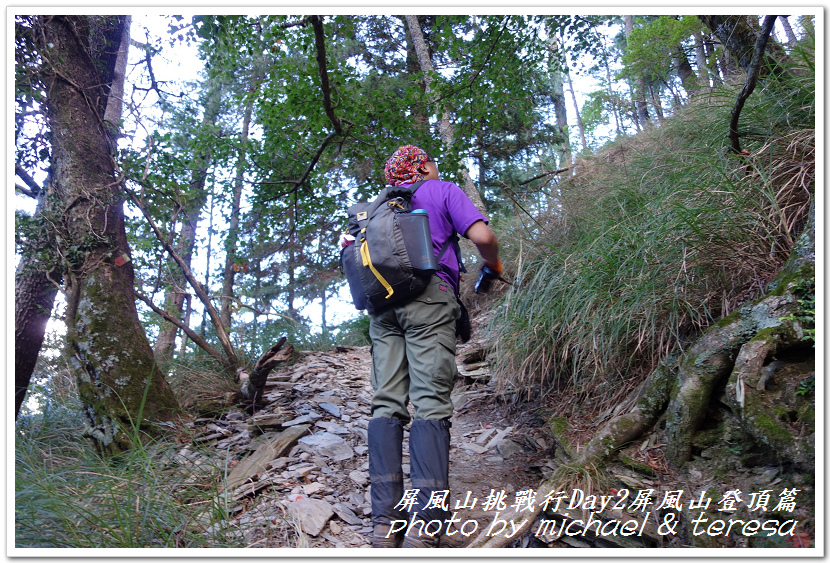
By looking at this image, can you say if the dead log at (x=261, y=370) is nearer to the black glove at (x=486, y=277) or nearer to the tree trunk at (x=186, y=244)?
the tree trunk at (x=186, y=244)

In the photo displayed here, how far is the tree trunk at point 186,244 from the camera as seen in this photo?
19.2ft

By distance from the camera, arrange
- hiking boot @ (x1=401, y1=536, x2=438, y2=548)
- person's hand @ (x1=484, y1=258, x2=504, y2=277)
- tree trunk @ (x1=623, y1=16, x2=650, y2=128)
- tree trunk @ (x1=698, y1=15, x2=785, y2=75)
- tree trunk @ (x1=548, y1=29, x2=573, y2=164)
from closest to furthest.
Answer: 1. hiking boot @ (x1=401, y1=536, x2=438, y2=548)
2. person's hand @ (x1=484, y1=258, x2=504, y2=277)
3. tree trunk @ (x1=698, y1=15, x2=785, y2=75)
4. tree trunk @ (x1=548, y1=29, x2=573, y2=164)
5. tree trunk @ (x1=623, y1=16, x2=650, y2=128)

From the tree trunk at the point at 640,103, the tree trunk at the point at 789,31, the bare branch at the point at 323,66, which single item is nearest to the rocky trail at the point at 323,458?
the bare branch at the point at 323,66

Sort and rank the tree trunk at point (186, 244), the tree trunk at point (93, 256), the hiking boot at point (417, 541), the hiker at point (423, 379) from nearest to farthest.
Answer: the hiking boot at point (417, 541) → the hiker at point (423, 379) → the tree trunk at point (93, 256) → the tree trunk at point (186, 244)

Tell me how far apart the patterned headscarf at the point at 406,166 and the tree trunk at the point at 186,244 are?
326cm

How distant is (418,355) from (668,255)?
78.4 inches

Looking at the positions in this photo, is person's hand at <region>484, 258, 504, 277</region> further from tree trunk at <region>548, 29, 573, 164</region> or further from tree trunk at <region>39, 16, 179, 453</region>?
tree trunk at <region>548, 29, 573, 164</region>

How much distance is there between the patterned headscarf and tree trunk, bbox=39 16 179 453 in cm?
239

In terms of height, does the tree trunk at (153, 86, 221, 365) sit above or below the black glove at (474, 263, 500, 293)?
above

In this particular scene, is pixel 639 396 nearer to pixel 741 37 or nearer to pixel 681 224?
pixel 681 224

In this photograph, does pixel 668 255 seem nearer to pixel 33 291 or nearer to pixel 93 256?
pixel 93 256

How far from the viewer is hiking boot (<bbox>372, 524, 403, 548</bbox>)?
2.32 meters

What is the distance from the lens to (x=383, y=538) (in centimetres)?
233

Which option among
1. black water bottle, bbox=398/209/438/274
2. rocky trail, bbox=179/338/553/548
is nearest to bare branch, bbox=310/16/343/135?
black water bottle, bbox=398/209/438/274
